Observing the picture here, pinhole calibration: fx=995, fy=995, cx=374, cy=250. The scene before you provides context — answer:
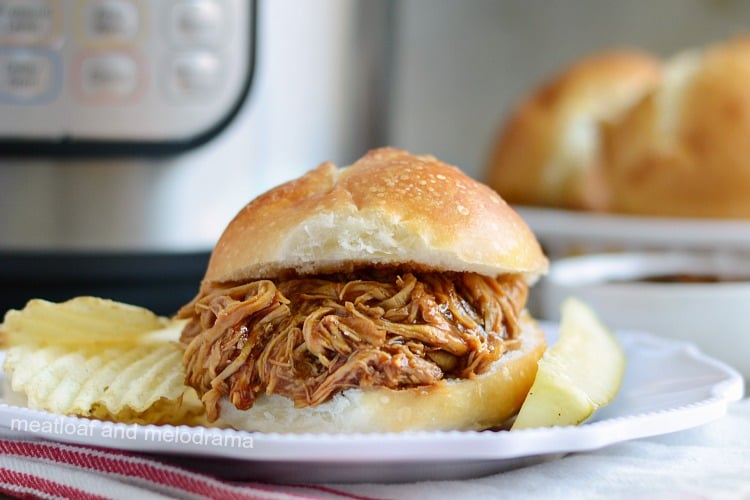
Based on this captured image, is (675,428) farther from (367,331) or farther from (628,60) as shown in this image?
(628,60)

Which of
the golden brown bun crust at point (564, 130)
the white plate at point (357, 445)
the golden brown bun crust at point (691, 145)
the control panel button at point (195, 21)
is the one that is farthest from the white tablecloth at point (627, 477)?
the golden brown bun crust at point (564, 130)

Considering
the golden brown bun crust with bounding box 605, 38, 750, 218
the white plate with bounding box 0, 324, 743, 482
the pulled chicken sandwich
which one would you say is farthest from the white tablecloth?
the golden brown bun crust with bounding box 605, 38, 750, 218

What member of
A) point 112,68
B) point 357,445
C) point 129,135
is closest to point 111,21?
point 112,68

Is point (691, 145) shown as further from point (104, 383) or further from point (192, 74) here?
point (104, 383)

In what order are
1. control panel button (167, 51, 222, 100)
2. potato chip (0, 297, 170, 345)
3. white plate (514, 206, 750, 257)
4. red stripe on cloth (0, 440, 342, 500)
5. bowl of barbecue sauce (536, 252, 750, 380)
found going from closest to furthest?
red stripe on cloth (0, 440, 342, 500)
potato chip (0, 297, 170, 345)
bowl of barbecue sauce (536, 252, 750, 380)
control panel button (167, 51, 222, 100)
white plate (514, 206, 750, 257)

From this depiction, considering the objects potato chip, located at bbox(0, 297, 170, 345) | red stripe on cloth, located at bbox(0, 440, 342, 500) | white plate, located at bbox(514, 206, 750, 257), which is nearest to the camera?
red stripe on cloth, located at bbox(0, 440, 342, 500)

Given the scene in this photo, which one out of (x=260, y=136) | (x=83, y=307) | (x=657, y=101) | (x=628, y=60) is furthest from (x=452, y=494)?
(x=628, y=60)

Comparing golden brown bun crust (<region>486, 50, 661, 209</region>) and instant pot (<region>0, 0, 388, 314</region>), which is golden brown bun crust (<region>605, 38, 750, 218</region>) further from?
instant pot (<region>0, 0, 388, 314</region>)
